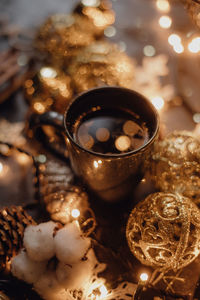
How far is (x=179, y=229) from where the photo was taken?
51cm

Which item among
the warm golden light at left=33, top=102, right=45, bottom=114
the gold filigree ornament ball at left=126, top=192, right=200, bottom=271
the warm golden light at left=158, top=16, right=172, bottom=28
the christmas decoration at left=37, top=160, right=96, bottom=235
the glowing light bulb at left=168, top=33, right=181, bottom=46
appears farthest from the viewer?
the warm golden light at left=158, top=16, right=172, bottom=28

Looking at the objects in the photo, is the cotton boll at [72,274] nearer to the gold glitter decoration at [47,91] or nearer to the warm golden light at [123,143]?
the warm golden light at [123,143]

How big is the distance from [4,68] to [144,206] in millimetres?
526

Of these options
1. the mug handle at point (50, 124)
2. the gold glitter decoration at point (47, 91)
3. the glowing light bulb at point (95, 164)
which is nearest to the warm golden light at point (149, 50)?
the gold glitter decoration at point (47, 91)

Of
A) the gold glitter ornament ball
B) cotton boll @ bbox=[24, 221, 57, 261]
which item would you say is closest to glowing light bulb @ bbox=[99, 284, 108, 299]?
cotton boll @ bbox=[24, 221, 57, 261]

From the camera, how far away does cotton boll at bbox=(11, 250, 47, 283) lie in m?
0.54

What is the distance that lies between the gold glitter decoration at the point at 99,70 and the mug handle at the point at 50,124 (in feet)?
0.50

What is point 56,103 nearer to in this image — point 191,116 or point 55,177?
point 55,177

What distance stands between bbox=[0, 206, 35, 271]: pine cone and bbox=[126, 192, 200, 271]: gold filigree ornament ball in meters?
0.19

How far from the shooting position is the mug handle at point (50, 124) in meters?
0.59

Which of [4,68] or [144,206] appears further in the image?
[4,68]

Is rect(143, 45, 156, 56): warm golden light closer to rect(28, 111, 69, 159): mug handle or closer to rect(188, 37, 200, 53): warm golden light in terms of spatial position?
rect(188, 37, 200, 53): warm golden light

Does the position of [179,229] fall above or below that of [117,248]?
above

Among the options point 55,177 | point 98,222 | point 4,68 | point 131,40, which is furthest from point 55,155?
point 131,40
